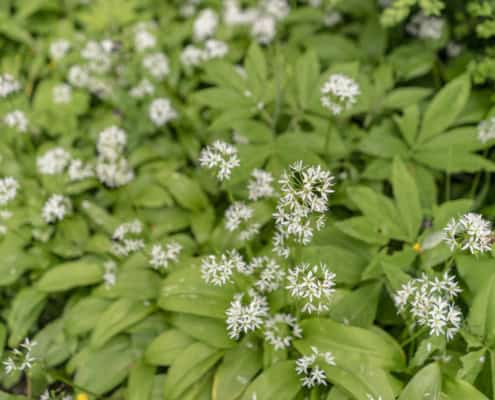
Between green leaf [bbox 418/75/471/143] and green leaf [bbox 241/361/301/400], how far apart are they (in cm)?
210

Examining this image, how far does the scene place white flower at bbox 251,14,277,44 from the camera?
4.86 meters

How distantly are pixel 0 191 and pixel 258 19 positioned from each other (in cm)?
305

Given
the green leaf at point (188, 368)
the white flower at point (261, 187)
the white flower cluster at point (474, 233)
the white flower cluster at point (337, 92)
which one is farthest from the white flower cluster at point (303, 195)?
the green leaf at point (188, 368)

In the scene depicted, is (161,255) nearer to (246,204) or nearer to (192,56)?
(246,204)

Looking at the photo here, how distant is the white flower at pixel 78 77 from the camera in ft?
16.7

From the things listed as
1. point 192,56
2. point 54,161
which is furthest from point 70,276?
point 192,56

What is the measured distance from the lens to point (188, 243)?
12.8 feet

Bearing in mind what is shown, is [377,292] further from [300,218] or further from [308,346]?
[300,218]

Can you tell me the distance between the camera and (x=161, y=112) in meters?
4.60

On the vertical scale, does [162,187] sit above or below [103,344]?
above

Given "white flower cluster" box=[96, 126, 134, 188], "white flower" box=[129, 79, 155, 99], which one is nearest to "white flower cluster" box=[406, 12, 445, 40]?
"white flower" box=[129, 79, 155, 99]

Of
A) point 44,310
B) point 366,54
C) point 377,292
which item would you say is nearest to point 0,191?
point 44,310

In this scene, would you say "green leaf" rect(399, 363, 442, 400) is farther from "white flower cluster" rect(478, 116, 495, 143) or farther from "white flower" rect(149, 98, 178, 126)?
"white flower" rect(149, 98, 178, 126)

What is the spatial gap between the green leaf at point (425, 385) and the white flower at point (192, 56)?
3.54 meters
